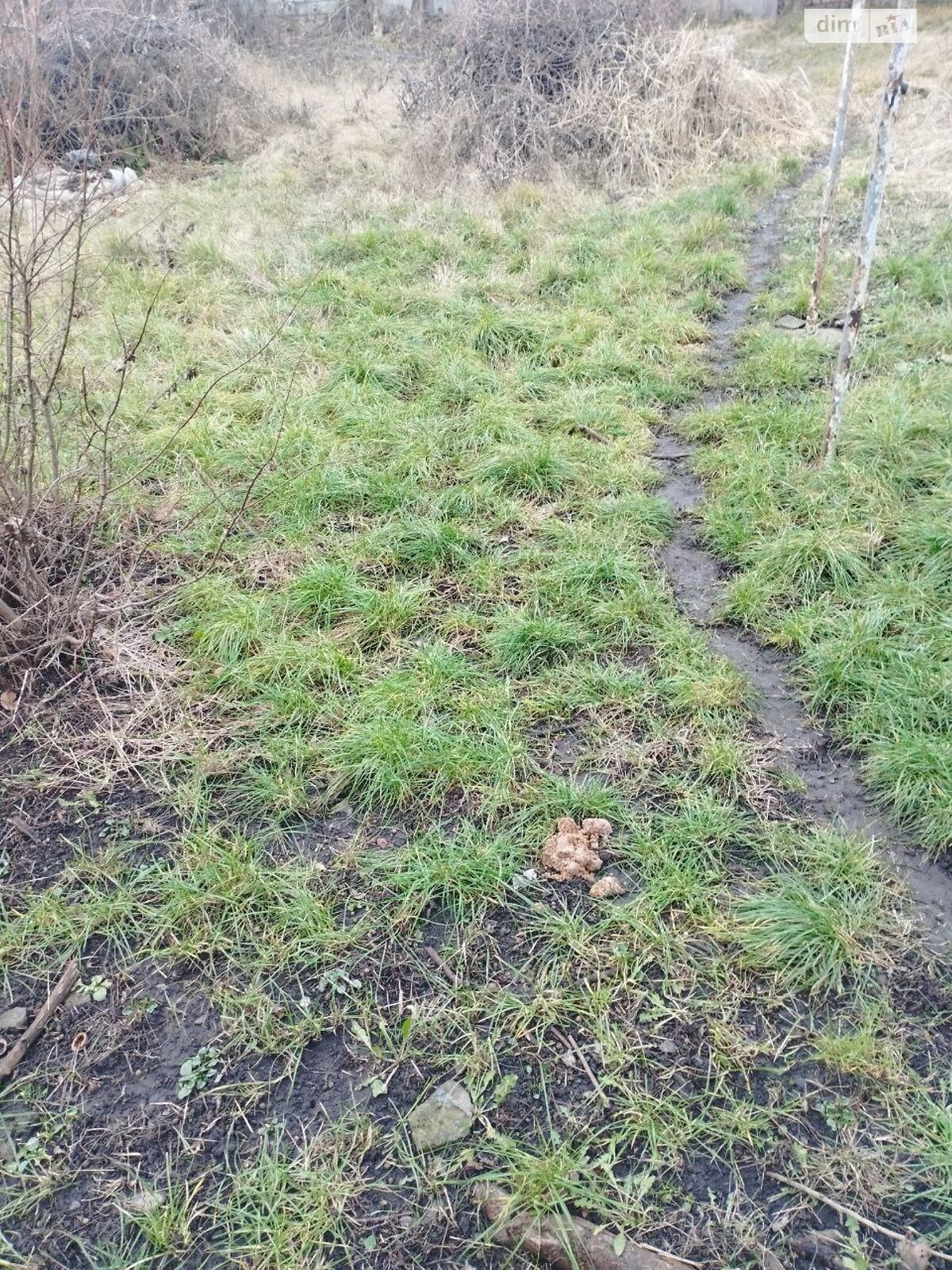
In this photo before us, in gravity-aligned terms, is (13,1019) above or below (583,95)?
below

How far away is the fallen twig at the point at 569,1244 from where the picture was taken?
75.7 inches

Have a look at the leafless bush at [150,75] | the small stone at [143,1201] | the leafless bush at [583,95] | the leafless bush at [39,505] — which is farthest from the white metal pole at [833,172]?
the leafless bush at [150,75]

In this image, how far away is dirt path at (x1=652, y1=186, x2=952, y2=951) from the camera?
2693 millimetres

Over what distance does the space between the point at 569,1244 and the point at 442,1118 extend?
0.39m

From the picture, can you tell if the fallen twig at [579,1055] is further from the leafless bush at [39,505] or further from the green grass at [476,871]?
the leafless bush at [39,505]

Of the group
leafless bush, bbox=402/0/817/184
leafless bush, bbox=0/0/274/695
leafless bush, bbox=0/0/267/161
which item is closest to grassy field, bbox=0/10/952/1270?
leafless bush, bbox=0/0/274/695

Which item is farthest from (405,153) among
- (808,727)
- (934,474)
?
(808,727)

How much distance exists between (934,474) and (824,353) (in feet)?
5.27

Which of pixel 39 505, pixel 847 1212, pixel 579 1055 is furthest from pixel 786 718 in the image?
pixel 39 505

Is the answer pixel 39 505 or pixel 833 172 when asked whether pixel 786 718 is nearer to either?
pixel 39 505

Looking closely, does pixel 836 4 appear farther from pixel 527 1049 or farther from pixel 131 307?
pixel 527 1049

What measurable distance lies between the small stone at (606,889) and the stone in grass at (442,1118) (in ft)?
2.24

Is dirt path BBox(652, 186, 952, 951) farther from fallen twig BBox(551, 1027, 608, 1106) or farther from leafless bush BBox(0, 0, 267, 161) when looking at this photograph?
leafless bush BBox(0, 0, 267, 161)

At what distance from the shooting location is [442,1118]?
2186 mm
